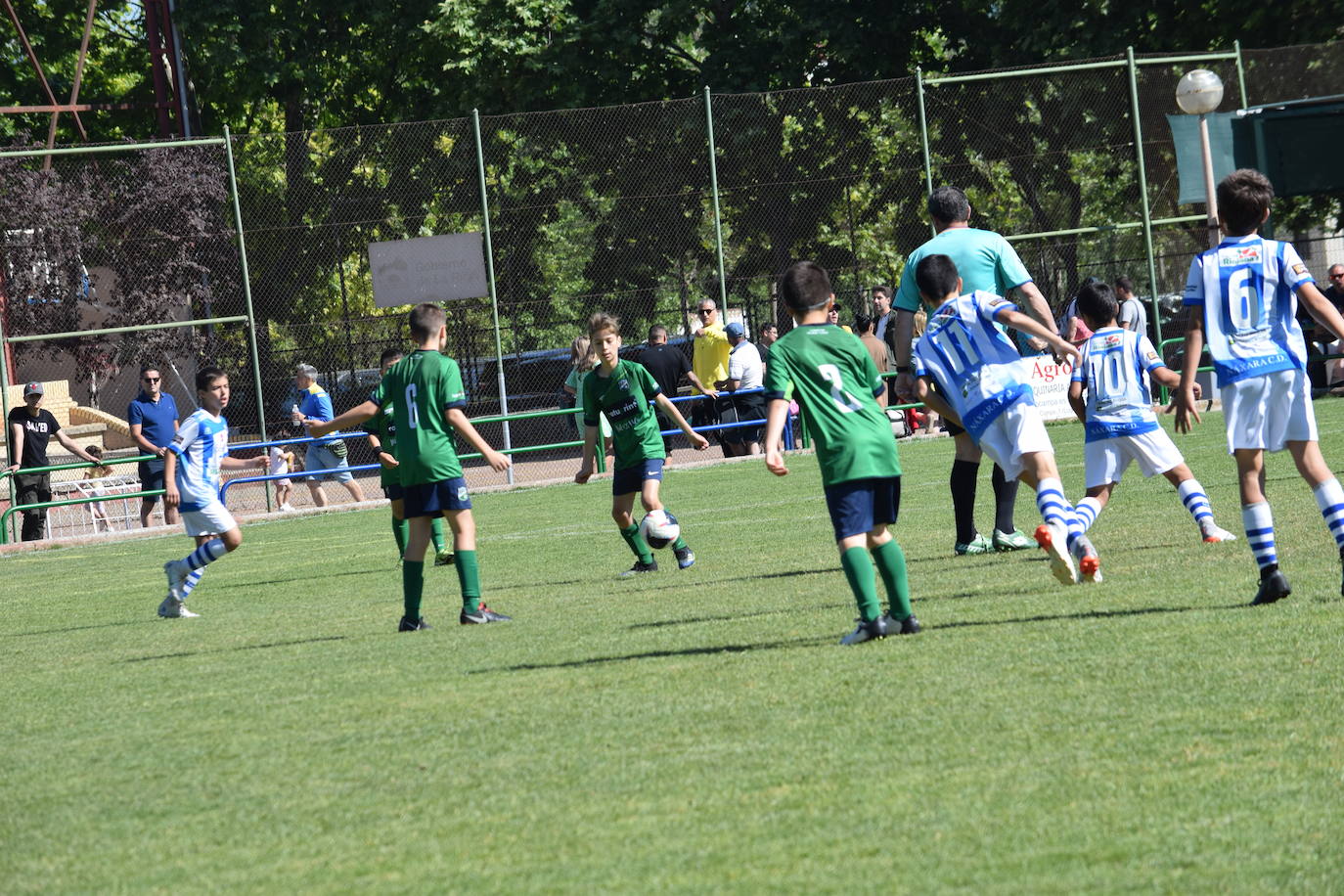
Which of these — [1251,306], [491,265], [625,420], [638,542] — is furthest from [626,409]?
[491,265]

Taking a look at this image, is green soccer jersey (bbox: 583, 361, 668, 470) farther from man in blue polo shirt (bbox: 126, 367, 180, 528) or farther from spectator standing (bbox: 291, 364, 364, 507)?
man in blue polo shirt (bbox: 126, 367, 180, 528)

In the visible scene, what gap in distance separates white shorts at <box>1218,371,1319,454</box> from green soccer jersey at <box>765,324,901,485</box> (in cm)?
147

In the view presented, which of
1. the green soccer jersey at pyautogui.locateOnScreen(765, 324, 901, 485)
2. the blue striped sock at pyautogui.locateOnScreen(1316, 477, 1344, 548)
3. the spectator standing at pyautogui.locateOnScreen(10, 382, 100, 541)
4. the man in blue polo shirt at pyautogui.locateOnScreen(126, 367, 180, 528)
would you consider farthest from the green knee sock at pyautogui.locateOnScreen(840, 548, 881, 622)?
the man in blue polo shirt at pyautogui.locateOnScreen(126, 367, 180, 528)

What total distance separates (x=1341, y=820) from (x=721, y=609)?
4.95 m

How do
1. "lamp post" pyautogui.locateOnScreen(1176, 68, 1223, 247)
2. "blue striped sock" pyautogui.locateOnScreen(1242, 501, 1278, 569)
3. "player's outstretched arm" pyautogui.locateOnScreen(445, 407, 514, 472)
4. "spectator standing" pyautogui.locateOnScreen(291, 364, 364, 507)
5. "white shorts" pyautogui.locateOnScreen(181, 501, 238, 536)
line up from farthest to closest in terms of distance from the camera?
"spectator standing" pyautogui.locateOnScreen(291, 364, 364, 507) → "lamp post" pyautogui.locateOnScreen(1176, 68, 1223, 247) → "white shorts" pyautogui.locateOnScreen(181, 501, 238, 536) → "player's outstretched arm" pyautogui.locateOnScreen(445, 407, 514, 472) → "blue striped sock" pyautogui.locateOnScreen(1242, 501, 1278, 569)

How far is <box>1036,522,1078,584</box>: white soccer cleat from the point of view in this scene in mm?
7711

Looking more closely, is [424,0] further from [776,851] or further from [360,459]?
[776,851]

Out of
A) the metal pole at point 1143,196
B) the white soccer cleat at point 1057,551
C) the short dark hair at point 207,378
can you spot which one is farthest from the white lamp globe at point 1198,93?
the white soccer cleat at point 1057,551

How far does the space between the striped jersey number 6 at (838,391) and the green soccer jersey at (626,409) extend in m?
4.60

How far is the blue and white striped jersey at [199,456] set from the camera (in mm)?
11367

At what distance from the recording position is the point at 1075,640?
6.77 m

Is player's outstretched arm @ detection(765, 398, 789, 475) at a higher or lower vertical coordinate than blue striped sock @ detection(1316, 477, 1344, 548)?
higher

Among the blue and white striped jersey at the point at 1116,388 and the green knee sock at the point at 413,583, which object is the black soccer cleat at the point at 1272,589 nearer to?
the blue and white striped jersey at the point at 1116,388

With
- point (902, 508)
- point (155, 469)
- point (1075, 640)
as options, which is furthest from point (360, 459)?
point (1075, 640)
